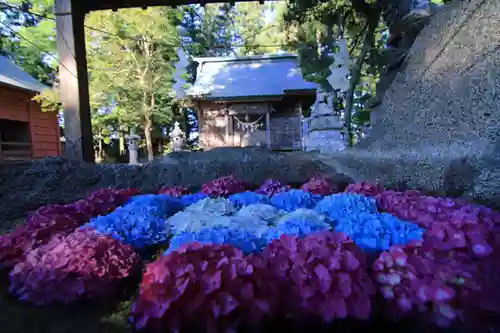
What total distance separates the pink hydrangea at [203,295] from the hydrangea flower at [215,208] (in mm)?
851

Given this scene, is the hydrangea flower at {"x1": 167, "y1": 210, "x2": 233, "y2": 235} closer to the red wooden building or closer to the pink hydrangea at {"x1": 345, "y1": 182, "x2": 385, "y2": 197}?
the pink hydrangea at {"x1": 345, "y1": 182, "x2": 385, "y2": 197}

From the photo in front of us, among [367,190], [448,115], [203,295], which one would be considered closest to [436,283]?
[203,295]

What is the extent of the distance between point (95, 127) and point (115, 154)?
6293mm

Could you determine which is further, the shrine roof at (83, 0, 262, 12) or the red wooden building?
the red wooden building

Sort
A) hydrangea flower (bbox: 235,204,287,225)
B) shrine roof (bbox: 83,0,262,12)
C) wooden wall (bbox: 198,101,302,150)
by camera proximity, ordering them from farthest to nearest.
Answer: wooden wall (bbox: 198,101,302,150), shrine roof (bbox: 83,0,262,12), hydrangea flower (bbox: 235,204,287,225)

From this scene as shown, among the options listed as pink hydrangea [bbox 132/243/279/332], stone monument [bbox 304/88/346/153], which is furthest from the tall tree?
pink hydrangea [bbox 132/243/279/332]

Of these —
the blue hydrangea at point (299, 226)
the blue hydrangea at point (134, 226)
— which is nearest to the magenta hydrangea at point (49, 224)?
the blue hydrangea at point (134, 226)

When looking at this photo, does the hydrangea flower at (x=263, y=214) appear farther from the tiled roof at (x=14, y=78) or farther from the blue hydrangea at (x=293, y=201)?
the tiled roof at (x=14, y=78)

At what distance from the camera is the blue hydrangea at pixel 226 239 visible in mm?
1234

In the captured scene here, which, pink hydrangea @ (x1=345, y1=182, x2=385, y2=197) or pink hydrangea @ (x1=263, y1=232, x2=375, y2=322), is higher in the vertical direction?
pink hydrangea @ (x1=345, y1=182, x2=385, y2=197)

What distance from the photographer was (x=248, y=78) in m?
13.0

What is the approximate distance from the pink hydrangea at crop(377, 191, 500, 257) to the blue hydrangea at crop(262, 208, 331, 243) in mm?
444

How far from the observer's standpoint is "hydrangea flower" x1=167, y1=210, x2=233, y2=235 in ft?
4.93

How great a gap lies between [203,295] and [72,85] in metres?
3.97
